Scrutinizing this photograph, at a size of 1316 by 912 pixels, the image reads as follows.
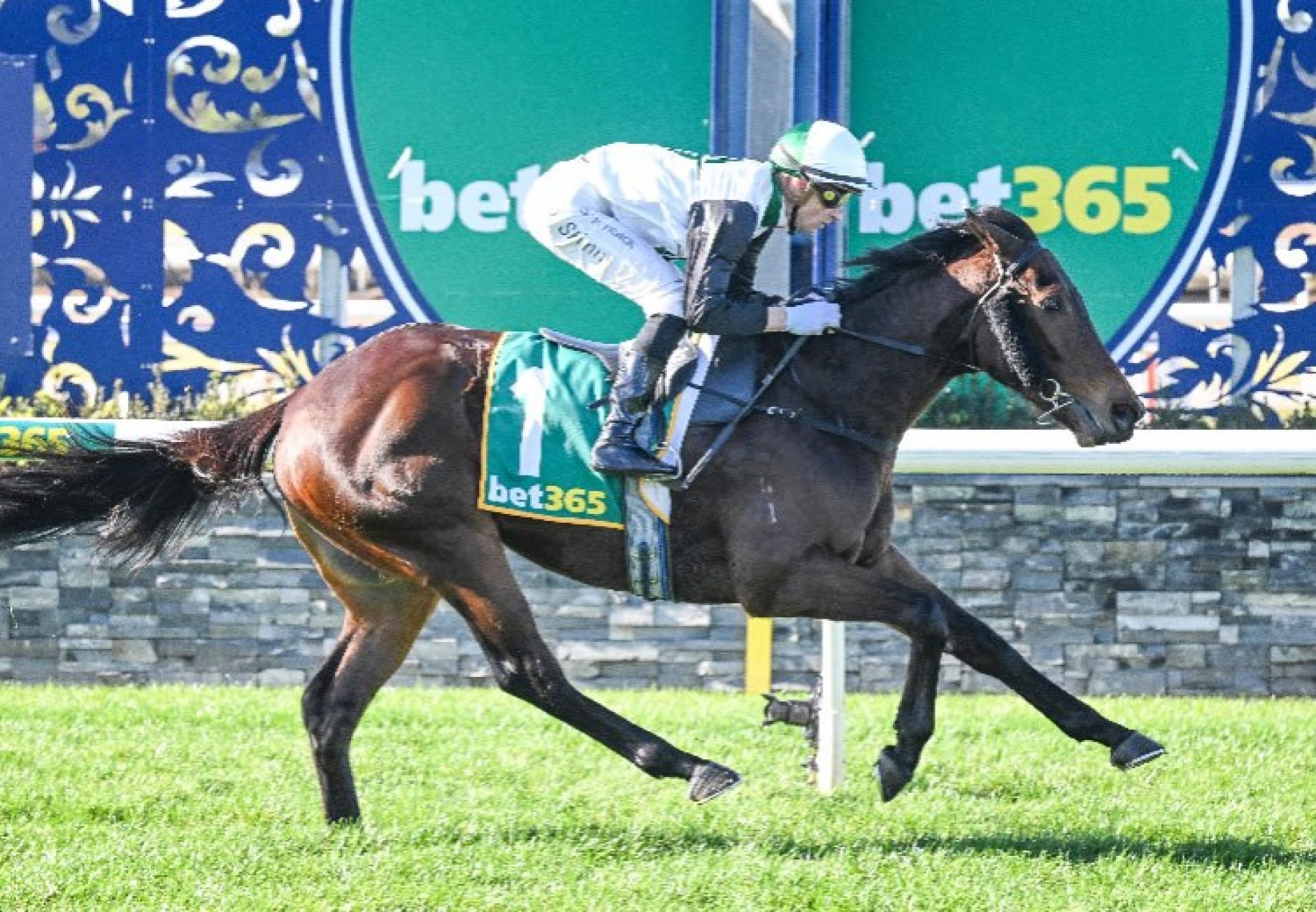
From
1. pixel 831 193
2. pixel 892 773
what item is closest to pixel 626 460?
pixel 831 193

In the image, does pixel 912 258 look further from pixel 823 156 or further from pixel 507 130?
pixel 507 130

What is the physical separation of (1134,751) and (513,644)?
63.1 inches

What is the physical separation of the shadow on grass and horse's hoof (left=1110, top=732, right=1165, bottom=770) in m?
0.23

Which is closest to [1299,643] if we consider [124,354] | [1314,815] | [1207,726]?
[1207,726]

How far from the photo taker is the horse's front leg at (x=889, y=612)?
5426mm

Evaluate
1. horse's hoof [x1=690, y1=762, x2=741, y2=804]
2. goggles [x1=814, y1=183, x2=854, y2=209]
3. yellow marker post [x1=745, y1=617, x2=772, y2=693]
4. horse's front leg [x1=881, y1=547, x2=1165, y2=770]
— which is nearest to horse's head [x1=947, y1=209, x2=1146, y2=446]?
goggles [x1=814, y1=183, x2=854, y2=209]

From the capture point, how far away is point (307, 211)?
9141mm

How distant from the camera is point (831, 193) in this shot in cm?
559

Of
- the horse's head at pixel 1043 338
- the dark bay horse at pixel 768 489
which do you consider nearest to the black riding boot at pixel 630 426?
the dark bay horse at pixel 768 489

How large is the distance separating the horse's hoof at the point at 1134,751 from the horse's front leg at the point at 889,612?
473 millimetres

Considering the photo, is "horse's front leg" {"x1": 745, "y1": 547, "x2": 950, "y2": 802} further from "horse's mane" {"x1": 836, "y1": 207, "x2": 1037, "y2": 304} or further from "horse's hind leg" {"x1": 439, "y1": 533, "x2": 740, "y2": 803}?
"horse's mane" {"x1": 836, "y1": 207, "x2": 1037, "y2": 304}

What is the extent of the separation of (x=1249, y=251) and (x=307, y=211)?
394 centimetres

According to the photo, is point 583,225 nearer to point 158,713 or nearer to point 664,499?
point 664,499

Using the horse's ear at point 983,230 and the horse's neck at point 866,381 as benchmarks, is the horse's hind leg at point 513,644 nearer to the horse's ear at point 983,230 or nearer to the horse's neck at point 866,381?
the horse's neck at point 866,381
